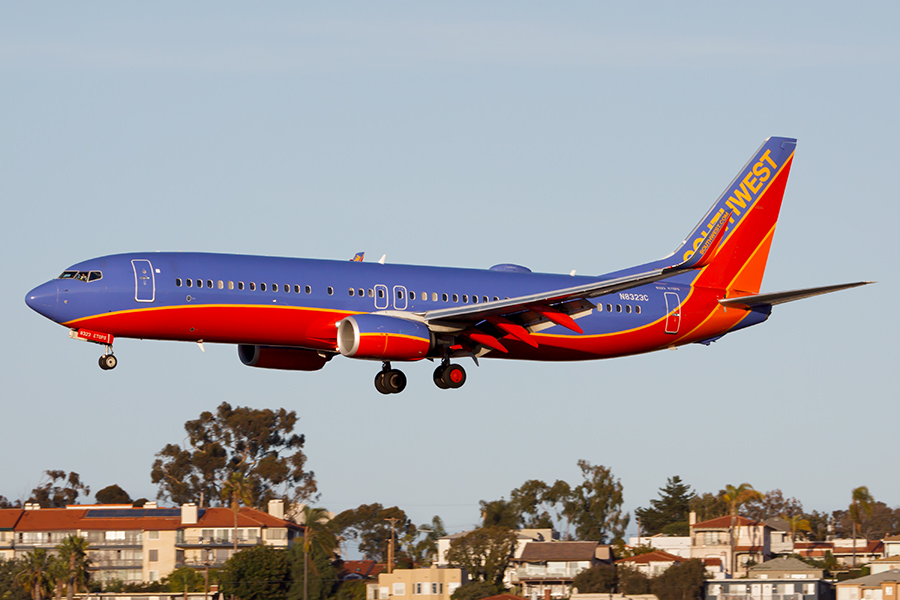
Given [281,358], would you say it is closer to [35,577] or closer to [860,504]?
[35,577]

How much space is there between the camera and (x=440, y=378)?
5038 centimetres

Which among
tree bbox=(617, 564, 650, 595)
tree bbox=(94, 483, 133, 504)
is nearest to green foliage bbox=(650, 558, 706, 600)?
tree bbox=(617, 564, 650, 595)

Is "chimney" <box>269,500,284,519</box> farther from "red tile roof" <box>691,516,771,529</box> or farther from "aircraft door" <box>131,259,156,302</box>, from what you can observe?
"aircraft door" <box>131,259,156,302</box>

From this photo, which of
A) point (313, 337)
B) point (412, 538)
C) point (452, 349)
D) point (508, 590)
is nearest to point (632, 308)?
point (452, 349)

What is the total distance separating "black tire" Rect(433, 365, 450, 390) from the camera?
50.3m

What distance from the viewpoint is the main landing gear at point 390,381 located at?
49781 mm

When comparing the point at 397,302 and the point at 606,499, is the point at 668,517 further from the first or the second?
the point at 397,302

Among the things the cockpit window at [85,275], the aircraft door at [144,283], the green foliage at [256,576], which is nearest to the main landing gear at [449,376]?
the aircraft door at [144,283]

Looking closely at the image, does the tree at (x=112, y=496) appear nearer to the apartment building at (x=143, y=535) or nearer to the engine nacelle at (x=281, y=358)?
the apartment building at (x=143, y=535)

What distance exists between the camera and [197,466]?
557 ft

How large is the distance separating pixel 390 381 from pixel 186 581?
61.9 m

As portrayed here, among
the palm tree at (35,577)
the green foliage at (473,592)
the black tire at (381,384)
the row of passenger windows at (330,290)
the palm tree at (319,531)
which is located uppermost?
the row of passenger windows at (330,290)

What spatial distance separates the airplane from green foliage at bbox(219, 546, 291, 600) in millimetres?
57668

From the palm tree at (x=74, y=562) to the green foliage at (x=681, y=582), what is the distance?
4875 centimetres
